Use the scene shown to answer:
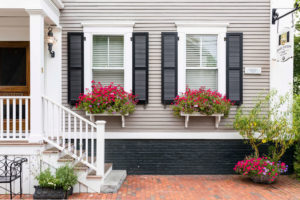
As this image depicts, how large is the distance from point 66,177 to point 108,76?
2456 mm

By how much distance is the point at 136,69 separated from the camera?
18.7ft

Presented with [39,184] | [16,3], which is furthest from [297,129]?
[16,3]

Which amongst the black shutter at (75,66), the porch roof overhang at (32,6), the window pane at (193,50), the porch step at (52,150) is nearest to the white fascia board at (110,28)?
the black shutter at (75,66)

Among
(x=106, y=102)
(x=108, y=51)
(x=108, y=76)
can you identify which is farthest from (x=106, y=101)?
(x=108, y=51)

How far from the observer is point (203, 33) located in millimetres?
5793

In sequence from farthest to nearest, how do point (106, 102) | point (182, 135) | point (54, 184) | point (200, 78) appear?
point (200, 78) < point (182, 135) < point (106, 102) < point (54, 184)

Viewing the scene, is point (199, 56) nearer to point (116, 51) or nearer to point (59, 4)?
point (116, 51)

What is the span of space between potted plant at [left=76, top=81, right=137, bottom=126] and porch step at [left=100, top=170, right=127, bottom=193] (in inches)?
47.9

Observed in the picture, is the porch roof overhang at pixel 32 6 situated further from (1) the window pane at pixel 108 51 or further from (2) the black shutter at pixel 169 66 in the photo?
(2) the black shutter at pixel 169 66

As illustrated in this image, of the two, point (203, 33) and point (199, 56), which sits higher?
point (203, 33)

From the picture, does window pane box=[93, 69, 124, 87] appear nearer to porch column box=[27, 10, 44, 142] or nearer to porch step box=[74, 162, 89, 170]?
porch column box=[27, 10, 44, 142]

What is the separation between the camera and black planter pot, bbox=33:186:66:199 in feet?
13.9

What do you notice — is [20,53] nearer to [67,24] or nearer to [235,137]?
[67,24]

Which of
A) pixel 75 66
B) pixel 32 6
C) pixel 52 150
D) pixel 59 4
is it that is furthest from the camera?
pixel 75 66
